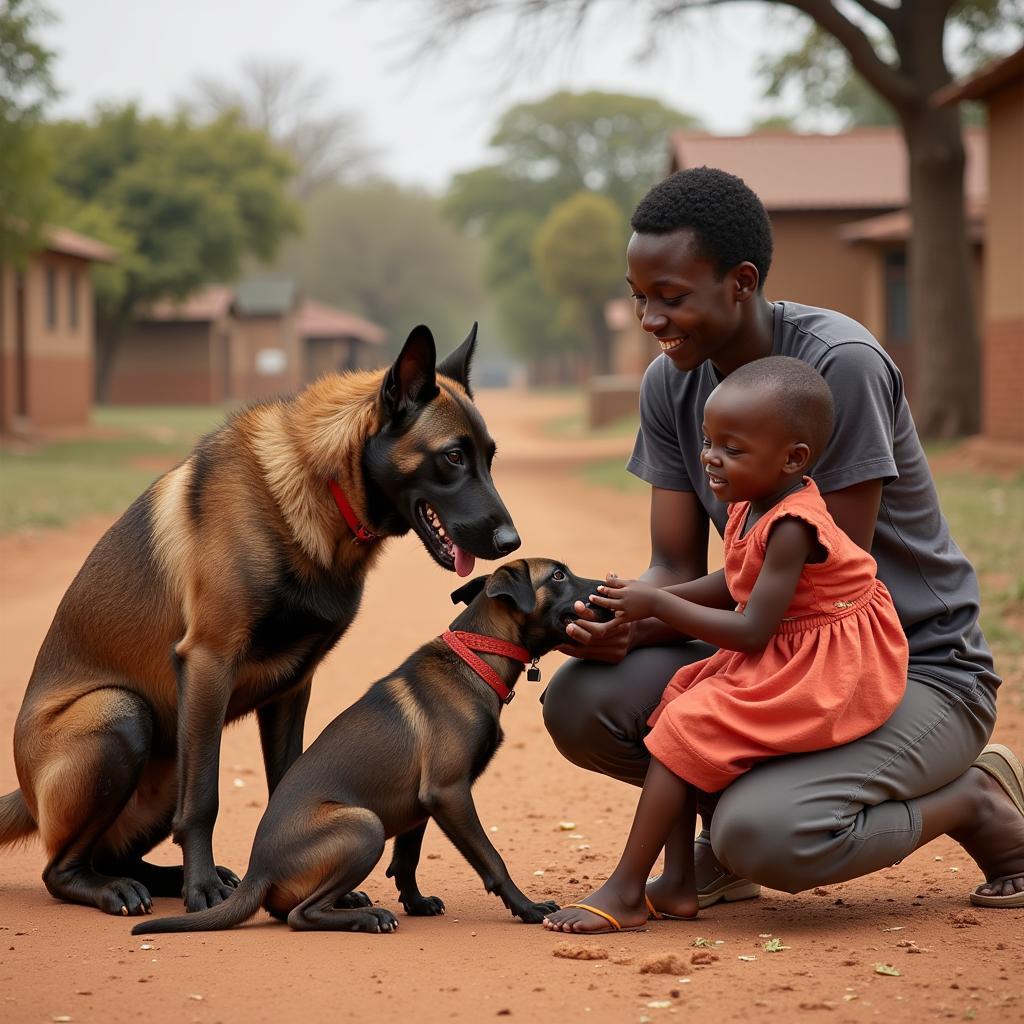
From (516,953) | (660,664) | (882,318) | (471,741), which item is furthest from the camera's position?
(882,318)

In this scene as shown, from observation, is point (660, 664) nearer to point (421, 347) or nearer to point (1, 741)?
point (421, 347)

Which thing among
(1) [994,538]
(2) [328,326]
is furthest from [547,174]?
(1) [994,538]

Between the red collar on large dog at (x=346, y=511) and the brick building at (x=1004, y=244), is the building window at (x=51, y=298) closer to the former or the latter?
the brick building at (x=1004, y=244)

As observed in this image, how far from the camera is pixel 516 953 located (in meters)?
3.70

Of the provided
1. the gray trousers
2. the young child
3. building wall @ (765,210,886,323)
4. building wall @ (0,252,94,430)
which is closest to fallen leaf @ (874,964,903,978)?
the gray trousers

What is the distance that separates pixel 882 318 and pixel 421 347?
1004 inches

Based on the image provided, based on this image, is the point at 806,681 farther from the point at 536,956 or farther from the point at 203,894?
the point at 203,894

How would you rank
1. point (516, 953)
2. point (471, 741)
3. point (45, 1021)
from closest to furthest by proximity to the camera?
point (45, 1021) < point (516, 953) < point (471, 741)

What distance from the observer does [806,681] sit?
3807 millimetres

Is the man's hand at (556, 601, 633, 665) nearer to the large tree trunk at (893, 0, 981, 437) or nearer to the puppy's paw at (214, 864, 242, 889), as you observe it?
the puppy's paw at (214, 864, 242, 889)

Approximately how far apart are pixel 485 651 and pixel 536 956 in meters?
0.98

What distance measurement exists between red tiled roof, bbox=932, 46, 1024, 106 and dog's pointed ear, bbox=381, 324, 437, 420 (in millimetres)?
14312

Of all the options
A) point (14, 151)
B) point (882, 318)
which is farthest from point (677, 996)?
point (882, 318)

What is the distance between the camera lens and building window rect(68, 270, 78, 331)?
34.8 meters
